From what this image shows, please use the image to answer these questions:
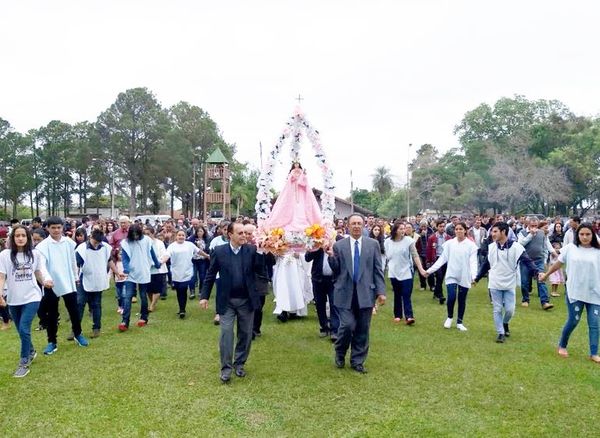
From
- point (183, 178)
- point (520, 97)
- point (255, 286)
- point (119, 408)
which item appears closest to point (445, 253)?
point (255, 286)

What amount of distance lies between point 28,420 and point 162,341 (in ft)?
9.84

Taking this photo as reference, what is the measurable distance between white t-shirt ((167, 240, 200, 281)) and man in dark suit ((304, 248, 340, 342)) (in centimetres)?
306

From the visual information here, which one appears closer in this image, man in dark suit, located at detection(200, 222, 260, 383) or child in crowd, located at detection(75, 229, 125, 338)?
man in dark suit, located at detection(200, 222, 260, 383)

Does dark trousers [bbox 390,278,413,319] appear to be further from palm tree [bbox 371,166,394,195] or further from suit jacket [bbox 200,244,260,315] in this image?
palm tree [bbox 371,166,394,195]

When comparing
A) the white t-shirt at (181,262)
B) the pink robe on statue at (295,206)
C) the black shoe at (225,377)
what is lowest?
the black shoe at (225,377)

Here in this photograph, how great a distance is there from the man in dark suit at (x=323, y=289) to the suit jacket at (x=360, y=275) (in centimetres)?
112

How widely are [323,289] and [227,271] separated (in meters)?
2.42

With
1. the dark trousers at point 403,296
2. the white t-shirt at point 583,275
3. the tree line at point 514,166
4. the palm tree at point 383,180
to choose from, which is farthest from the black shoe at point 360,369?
the palm tree at point 383,180

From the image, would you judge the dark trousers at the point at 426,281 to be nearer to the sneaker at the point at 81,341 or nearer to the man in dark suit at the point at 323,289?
the man in dark suit at the point at 323,289

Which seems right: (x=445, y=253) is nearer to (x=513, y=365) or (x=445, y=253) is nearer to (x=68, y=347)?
(x=513, y=365)

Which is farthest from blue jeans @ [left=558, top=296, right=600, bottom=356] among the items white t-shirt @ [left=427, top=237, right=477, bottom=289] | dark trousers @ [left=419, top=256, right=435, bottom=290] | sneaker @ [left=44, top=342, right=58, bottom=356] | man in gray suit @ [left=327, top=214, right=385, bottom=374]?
sneaker @ [left=44, top=342, right=58, bottom=356]

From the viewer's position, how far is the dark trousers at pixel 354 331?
615cm

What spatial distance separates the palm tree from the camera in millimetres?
79750

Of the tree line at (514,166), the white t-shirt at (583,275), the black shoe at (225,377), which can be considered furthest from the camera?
the tree line at (514,166)
